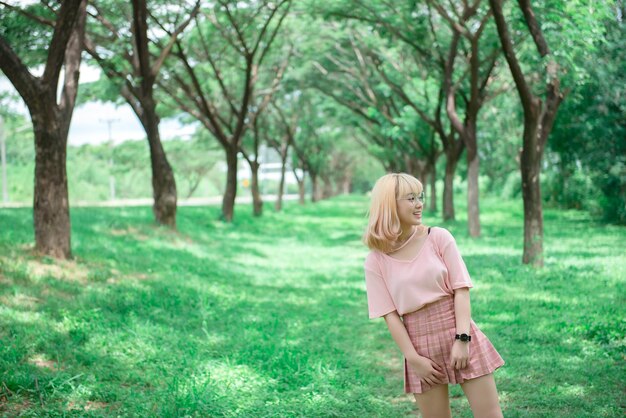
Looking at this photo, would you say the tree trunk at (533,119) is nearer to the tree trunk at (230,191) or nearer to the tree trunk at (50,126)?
the tree trunk at (50,126)

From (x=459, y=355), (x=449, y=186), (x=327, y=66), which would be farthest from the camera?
(x=327, y=66)

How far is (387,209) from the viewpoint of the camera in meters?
3.50

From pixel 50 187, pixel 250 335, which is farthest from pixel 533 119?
pixel 50 187

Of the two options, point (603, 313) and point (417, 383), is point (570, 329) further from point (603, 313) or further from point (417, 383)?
point (417, 383)

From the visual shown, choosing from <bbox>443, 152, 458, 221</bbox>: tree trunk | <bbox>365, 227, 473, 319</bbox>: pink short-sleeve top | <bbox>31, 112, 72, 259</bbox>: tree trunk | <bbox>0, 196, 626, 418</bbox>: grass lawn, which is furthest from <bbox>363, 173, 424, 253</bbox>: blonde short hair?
<bbox>443, 152, 458, 221</bbox>: tree trunk

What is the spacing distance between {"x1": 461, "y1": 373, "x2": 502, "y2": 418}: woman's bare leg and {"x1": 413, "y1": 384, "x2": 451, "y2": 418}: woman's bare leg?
0.54 feet

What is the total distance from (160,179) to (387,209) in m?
13.7

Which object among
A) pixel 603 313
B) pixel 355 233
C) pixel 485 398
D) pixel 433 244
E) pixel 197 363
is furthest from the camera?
pixel 355 233

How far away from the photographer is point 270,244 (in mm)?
19156

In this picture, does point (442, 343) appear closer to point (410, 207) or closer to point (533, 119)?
point (410, 207)

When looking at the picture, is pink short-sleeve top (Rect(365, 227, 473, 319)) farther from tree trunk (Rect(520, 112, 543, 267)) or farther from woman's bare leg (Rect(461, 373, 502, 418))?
tree trunk (Rect(520, 112, 543, 267))

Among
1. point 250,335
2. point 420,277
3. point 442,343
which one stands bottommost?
point 250,335

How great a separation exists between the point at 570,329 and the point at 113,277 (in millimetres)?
6330

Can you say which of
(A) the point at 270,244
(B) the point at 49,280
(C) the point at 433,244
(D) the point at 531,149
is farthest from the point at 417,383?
(A) the point at 270,244
